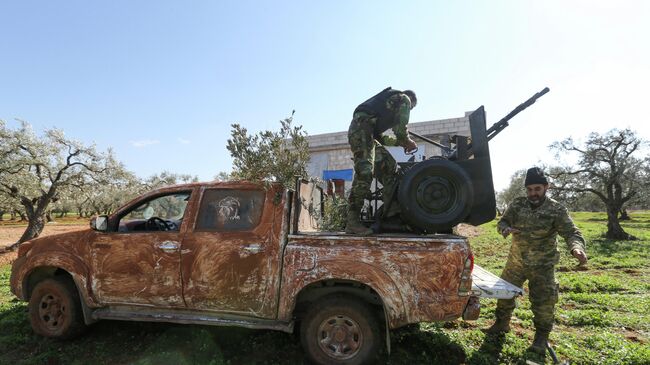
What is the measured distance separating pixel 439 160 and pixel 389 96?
40.5 inches

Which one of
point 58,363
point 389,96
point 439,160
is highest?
point 389,96

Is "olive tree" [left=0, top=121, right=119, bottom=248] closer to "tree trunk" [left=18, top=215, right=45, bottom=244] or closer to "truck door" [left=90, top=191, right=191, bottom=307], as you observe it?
"tree trunk" [left=18, top=215, right=45, bottom=244]

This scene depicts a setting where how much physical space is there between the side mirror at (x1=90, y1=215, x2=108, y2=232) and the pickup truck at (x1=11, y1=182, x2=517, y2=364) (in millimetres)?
14

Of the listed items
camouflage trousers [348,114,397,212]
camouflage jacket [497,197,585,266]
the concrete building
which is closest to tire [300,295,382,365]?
camouflage trousers [348,114,397,212]

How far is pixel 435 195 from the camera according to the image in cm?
371

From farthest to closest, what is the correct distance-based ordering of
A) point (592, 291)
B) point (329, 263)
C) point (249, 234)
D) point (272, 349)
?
point (592, 291), point (272, 349), point (249, 234), point (329, 263)

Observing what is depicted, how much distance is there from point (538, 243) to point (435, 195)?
158cm

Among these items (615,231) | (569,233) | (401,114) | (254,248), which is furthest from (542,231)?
(615,231)

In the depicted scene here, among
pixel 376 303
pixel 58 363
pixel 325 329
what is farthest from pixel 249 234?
pixel 58 363

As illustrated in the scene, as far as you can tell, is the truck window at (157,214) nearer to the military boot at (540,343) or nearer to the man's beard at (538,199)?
the man's beard at (538,199)

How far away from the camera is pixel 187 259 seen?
3.72 metres

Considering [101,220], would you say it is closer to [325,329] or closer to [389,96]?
[325,329]

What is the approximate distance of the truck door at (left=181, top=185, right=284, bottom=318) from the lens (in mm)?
3553

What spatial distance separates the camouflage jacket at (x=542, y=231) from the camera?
4098 mm
